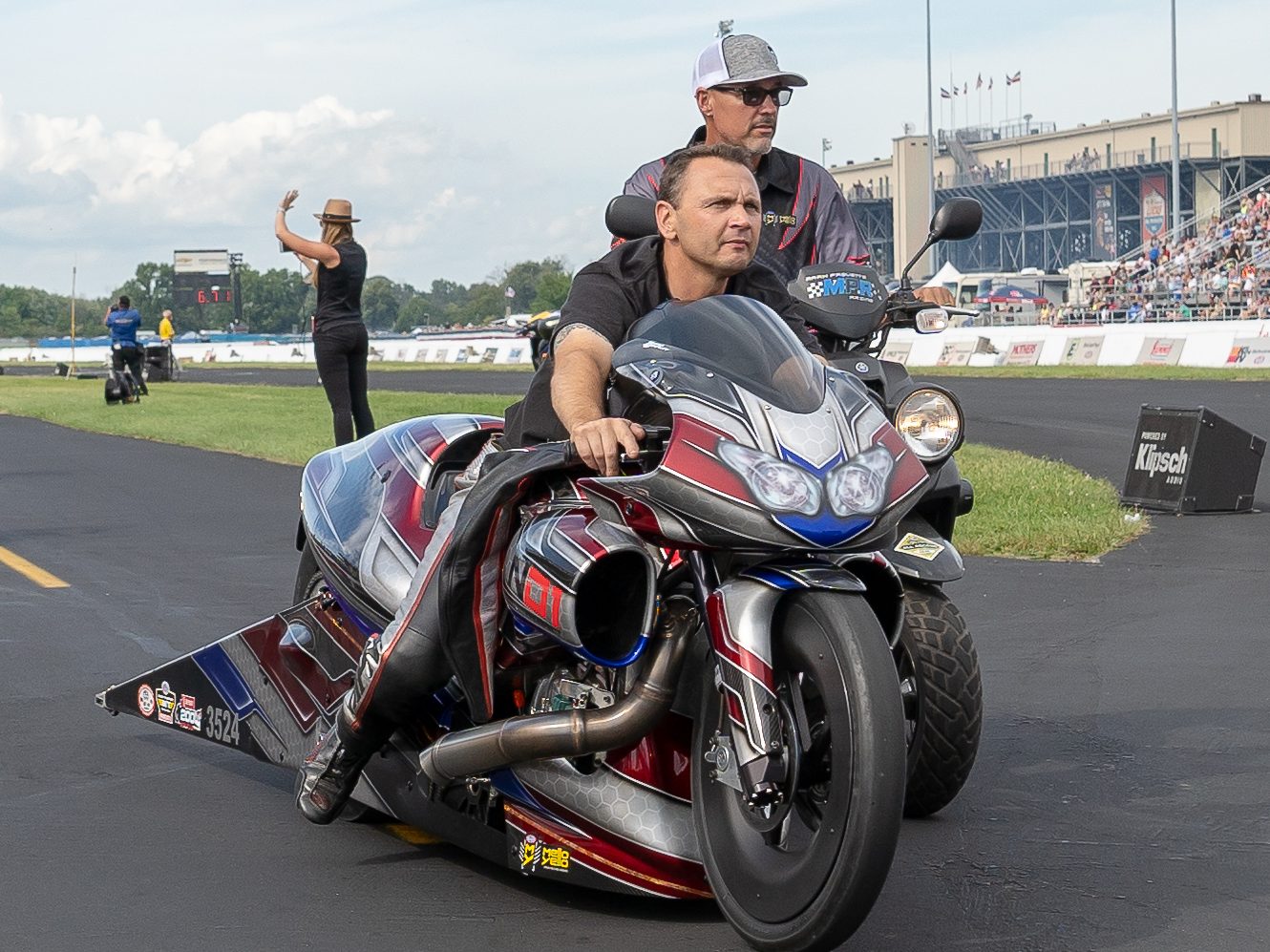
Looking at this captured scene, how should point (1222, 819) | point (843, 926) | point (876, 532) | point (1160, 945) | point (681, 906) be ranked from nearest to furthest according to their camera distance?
point (843, 926), point (876, 532), point (1160, 945), point (681, 906), point (1222, 819)

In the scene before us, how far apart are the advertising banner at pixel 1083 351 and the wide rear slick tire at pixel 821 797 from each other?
103ft

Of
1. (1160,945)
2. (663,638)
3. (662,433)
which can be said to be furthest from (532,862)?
(1160,945)

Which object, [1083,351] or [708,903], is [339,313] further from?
[1083,351]

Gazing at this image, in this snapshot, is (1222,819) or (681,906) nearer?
(681,906)

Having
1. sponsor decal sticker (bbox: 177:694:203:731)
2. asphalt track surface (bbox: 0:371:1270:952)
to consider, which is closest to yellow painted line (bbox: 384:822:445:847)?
asphalt track surface (bbox: 0:371:1270:952)

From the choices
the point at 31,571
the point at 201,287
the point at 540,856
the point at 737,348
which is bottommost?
the point at 540,856

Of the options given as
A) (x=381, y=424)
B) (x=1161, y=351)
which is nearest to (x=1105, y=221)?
(x=1161, y=351)

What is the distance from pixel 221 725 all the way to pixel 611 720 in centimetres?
197

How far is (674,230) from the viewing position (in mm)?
4434

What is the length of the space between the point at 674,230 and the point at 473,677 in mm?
1176

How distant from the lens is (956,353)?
119ft

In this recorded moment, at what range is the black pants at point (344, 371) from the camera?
13.6 metres

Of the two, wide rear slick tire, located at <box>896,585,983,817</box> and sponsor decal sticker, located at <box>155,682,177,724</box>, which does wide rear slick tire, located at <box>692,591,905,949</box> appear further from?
sponsor decal sticker, located at <box>155,682,177,724</box>

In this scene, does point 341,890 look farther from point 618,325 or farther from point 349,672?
point 618,325
